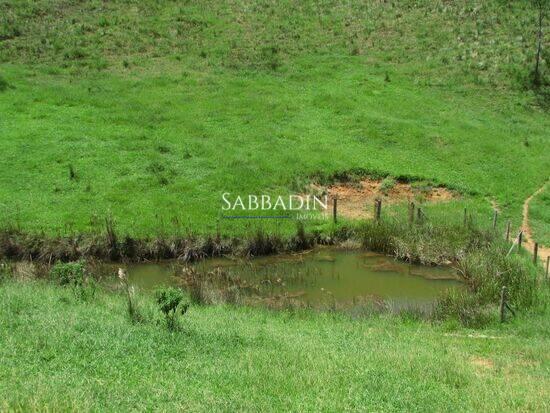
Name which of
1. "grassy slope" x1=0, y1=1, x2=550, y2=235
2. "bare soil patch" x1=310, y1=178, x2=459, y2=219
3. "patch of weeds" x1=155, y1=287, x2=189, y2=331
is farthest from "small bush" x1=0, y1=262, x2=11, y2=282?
"bare soil patch" x1=310, y1=178, x2=459, y2=219

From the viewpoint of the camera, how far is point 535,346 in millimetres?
14961

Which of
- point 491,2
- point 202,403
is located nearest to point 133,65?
point 491,2

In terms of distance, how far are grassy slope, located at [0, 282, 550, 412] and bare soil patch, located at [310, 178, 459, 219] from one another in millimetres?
10804

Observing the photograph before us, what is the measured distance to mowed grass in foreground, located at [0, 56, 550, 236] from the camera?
2519 centimetres

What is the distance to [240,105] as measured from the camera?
33.3 m

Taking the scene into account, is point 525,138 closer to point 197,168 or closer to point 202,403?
point 197,168

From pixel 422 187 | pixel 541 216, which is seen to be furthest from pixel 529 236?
pixel 422 187

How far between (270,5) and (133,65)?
489 inches

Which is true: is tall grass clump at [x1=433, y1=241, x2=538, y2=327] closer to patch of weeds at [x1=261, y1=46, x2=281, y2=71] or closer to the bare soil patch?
the bare soil patch

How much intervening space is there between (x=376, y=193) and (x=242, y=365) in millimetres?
16380

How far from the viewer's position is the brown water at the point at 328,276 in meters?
20.5

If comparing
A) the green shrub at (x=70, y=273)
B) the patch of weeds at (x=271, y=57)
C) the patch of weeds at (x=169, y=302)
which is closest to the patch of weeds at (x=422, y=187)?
the patch of weeds at (x=271, y=57)

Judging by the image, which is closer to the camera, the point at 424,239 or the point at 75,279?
the point at 75,279

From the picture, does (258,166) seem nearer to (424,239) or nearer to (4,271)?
(424,239)
